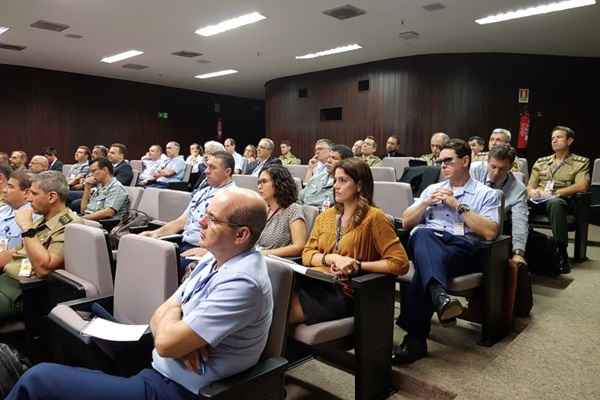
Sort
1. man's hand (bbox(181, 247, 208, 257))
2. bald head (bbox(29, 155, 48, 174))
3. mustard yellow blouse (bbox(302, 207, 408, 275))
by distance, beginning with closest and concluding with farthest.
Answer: mustard yellow blouse (bbox(302, 207, 408, 275)), man's hand (bbox(181, 247, 208, 257)), bald head (bbox(29, 155, 48, 174))

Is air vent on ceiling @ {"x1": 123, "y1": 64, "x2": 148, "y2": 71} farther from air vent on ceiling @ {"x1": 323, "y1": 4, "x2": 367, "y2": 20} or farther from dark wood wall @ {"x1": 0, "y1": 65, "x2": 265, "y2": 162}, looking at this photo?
air vent on ceiling @ {"x1": 323, "y1": 4, "x2": 367, "y2": 20}

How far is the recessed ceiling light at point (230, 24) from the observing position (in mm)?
5863

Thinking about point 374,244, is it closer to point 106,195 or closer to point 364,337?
point 364,337

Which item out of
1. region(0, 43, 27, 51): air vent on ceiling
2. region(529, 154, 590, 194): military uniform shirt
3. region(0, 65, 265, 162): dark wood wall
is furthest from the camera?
region(0, 65, 265, 162): dark wood wall

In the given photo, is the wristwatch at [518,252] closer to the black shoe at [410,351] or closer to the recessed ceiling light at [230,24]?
the black shoe at [410,351]

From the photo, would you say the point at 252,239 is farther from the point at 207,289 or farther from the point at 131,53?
the point at 131,53

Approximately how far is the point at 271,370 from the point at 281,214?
136 centimetres

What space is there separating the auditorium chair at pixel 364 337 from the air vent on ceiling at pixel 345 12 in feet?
14.9

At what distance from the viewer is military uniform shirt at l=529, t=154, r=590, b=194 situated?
13.5ft

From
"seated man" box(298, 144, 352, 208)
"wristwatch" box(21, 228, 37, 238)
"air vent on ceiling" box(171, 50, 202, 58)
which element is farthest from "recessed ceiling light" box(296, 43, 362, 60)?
"wristwatch" box(21, 228, 37, 238)

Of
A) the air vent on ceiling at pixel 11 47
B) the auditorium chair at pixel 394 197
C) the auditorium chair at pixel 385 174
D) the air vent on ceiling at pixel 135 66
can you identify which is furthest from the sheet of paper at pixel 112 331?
the air vent on ceiling at pixel 135 66

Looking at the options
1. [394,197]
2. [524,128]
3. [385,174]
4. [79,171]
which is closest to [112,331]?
[394,197]

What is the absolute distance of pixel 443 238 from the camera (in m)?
2.40

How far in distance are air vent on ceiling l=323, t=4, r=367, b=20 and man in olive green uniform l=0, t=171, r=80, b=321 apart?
4.28m
